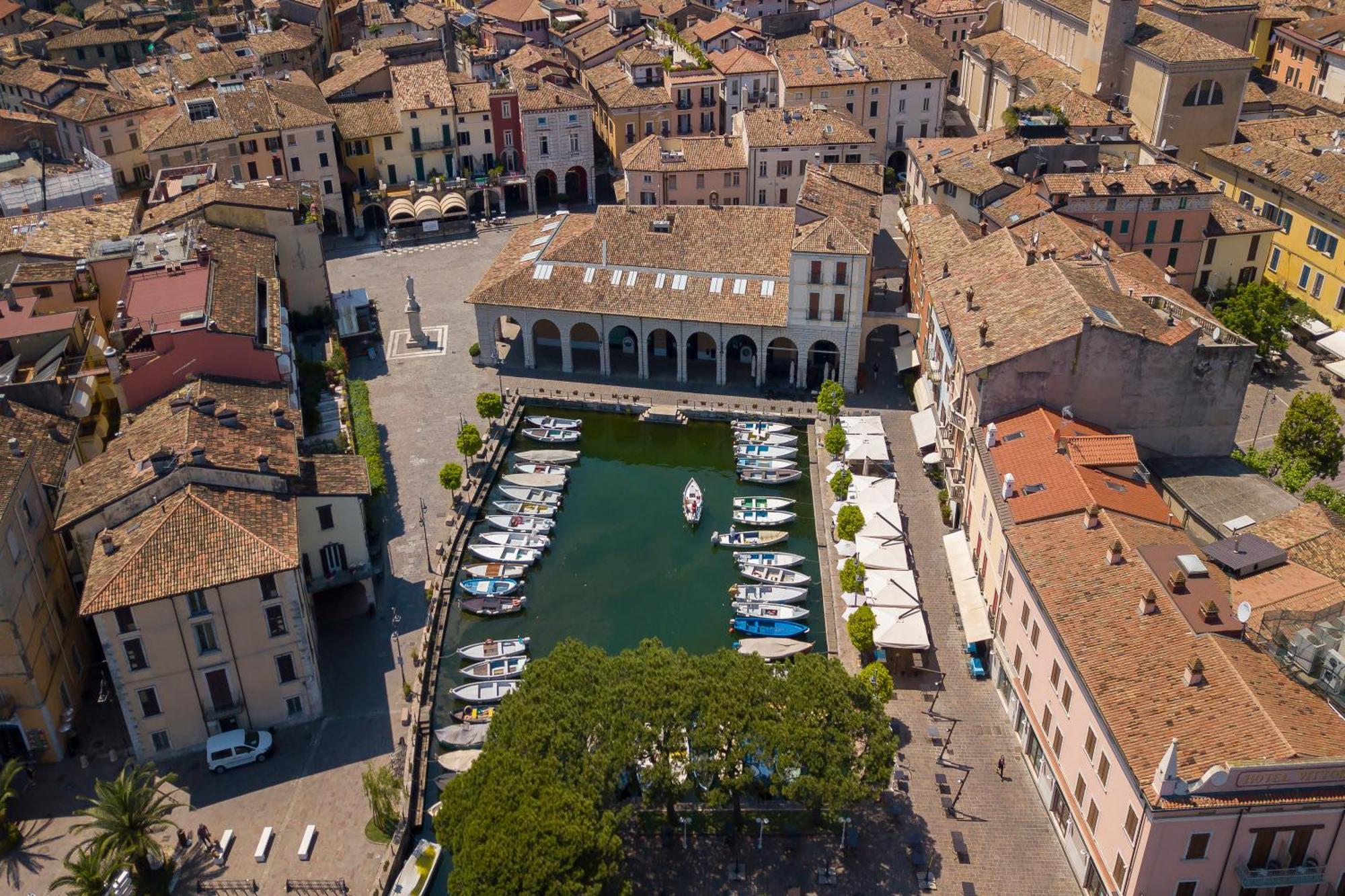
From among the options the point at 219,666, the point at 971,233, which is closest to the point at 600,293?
the point at 971,233

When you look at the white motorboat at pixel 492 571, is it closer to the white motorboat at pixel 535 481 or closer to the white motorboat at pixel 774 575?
the white motorboat at pixel 535 481

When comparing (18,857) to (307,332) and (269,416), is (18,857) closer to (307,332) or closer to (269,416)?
(269,416)

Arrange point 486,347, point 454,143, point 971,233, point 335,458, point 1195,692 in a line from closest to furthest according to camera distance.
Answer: point 1195,692 → point 335,458 → point 971,233 → point 486,347 → point 454,143

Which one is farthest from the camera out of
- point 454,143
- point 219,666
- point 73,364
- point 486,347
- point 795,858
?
point 454,143

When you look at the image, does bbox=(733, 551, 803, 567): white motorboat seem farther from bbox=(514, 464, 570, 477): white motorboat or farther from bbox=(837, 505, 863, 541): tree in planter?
bbox=(514, 464, 570, 477): white motorboat

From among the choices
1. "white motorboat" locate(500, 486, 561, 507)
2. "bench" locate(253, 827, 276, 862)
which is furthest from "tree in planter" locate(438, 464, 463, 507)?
"bench" locate(253, 827, 276, 862)

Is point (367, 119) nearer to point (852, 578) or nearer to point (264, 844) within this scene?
point (852, 578)
